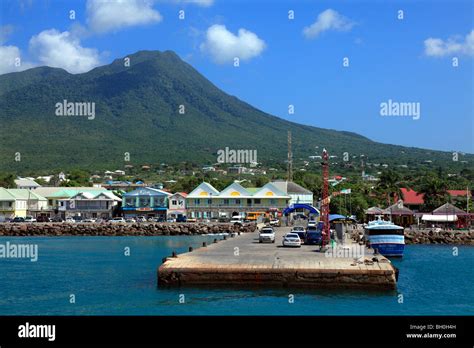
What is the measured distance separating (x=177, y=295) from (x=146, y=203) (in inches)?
2761

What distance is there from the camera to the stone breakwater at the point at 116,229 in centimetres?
7769

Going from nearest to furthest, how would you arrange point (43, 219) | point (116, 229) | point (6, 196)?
1. point (116, 229)
2. point (43, 219)
3. point (6, 196)

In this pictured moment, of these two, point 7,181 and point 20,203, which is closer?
point 20,203

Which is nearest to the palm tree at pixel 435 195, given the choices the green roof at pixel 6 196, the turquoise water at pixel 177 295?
the turquoise water at pixel 177 295

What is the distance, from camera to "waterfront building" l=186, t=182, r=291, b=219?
93062mm

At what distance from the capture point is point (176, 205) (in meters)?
96.0

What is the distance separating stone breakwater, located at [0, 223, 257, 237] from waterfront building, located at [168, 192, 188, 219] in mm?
13603

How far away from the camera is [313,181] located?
14150 cm

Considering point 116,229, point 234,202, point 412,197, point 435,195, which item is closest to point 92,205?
point 116,229

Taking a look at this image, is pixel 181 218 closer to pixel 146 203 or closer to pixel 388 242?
pixel 146 203

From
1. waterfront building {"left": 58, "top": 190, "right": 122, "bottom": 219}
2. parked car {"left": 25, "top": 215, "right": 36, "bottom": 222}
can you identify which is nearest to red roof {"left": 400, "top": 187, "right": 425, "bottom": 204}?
waterfront building {"left": 58, "top": 190, "right": 122, "bottom": 219}
